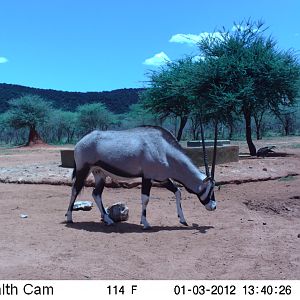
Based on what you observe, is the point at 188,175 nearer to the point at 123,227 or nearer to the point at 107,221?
the point at 123,227

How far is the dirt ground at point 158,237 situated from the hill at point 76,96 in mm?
82278

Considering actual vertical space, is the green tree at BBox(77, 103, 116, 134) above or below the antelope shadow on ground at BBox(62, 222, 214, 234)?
above

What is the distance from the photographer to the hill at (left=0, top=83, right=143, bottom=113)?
94.1 meters

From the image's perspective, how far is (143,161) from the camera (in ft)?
26.1

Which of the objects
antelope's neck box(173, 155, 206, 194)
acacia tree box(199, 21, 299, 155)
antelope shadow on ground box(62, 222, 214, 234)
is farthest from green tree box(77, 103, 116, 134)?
antelope's neck box(173, 155, 206, 194)

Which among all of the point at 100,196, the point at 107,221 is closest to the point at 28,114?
the point at 100,196

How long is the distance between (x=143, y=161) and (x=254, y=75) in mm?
13617

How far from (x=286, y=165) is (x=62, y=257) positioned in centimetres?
1019

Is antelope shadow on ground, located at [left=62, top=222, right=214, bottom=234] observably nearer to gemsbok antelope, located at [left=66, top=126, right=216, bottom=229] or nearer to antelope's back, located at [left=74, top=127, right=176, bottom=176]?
gemsbok antelope, located at [left=66, top=126, right=216, bottom=229]

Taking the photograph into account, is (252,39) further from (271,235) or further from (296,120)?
(296,120)

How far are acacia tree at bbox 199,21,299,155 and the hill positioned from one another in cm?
7180

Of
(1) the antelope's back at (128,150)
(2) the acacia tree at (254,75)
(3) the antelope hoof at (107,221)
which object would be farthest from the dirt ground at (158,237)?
(2) the acacia tree at (254,75)

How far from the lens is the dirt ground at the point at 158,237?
17.8 feet

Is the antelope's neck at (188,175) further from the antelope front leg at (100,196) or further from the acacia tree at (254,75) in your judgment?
the acacia tree at (254,75)
